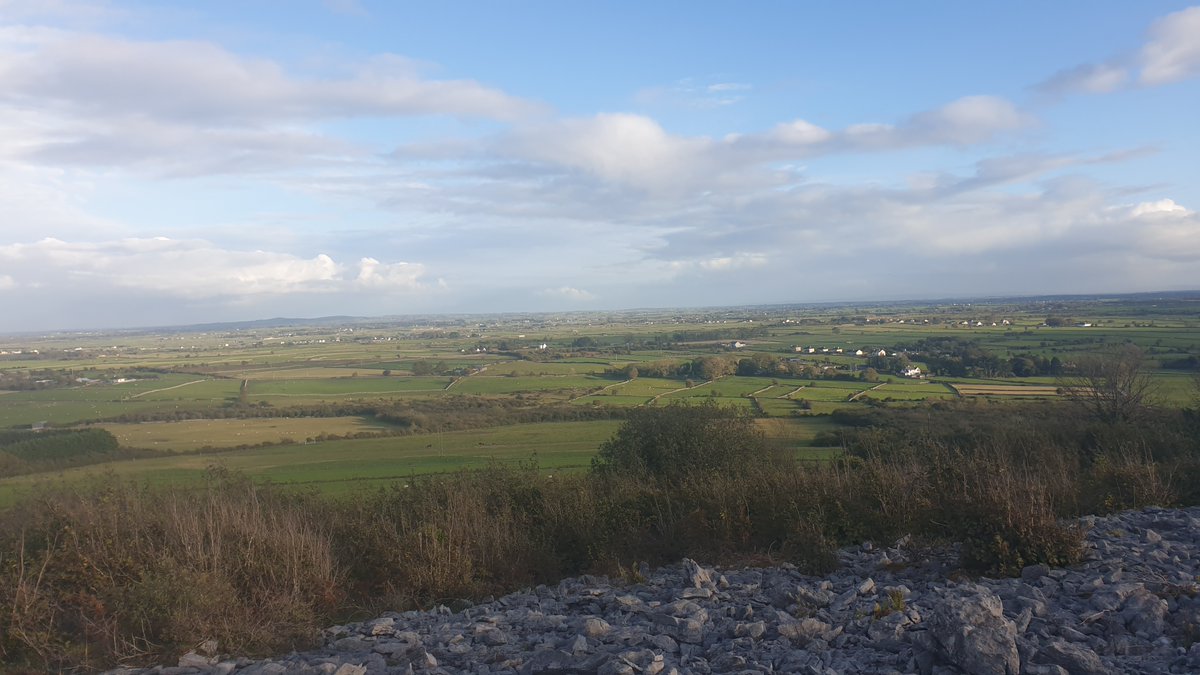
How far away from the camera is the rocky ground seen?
5.09m

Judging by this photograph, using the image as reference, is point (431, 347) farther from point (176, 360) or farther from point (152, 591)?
point (152, 591)

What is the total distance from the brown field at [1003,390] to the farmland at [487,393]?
0.15 metres

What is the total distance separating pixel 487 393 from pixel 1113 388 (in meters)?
33.2

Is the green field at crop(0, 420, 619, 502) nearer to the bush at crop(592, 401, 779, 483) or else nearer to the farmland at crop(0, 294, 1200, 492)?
the farmland at crop(0, 294, 1200, 492)

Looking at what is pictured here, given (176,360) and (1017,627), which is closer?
(1017,627)

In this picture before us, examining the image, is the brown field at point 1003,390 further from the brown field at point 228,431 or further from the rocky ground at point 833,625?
the brown field at point 228,431

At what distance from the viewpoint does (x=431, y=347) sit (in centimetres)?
8481

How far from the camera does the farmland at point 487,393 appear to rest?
87.0 feet

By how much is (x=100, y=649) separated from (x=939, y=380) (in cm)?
4403

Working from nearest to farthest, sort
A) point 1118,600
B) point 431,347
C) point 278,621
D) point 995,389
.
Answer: point 1118,600 → point 278,621 → point 995,389 → point 431,347

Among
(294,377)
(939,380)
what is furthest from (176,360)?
(939,380)

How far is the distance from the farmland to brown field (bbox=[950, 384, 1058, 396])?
0.15 meters

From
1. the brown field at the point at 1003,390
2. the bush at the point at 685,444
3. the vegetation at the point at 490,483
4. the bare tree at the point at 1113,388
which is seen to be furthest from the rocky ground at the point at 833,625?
the brown field at the point at 1003,390

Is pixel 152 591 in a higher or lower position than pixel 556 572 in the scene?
higher
